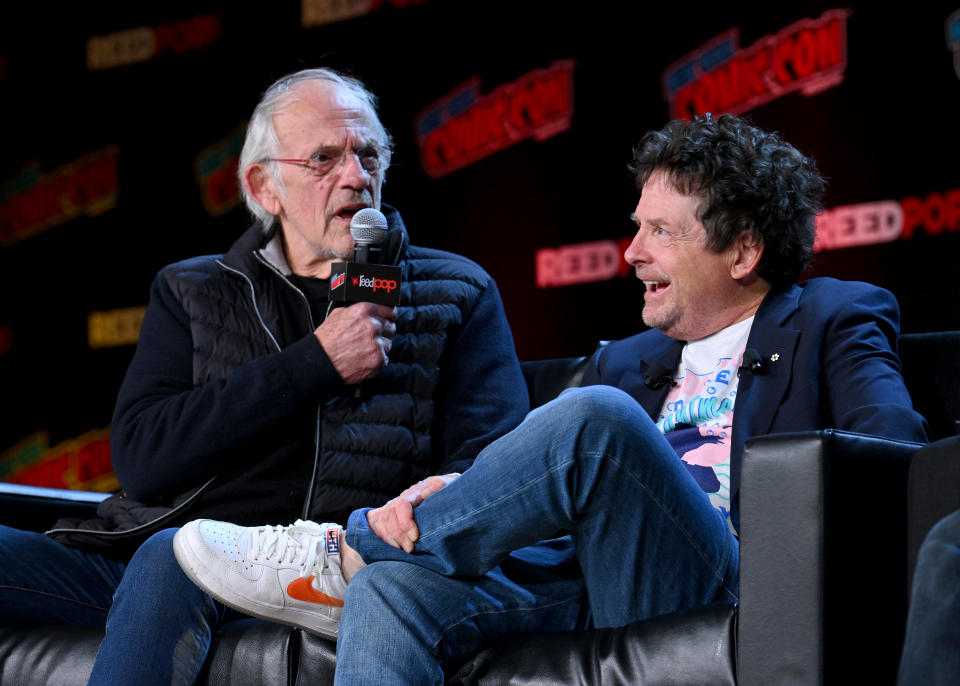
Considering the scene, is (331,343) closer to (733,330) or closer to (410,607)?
(410,607)

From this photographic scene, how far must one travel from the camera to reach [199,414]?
181 centimetres

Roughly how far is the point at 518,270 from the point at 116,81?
2135 mm

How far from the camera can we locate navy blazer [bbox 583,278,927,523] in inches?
59.5

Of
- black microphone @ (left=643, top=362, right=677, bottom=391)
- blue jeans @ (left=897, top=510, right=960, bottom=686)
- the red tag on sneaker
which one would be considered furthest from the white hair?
blue jeans @ (left=897, top=510, right=960, bottom=686)

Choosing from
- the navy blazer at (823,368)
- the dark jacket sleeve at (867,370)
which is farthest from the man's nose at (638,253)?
the dark jacket sleeve at (867,370)

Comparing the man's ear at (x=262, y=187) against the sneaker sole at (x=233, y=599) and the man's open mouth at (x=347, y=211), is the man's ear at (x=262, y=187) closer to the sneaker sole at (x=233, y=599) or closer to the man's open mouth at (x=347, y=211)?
the man's open mouth at (x=347, y=211)

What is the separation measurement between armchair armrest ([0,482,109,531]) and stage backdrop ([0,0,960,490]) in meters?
2.20

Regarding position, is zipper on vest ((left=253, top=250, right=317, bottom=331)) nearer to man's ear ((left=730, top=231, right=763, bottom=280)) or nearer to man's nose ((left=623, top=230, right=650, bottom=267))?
man's nose ((left=623, top=230, right=650, bottom=267))

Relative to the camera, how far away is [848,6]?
3412mm

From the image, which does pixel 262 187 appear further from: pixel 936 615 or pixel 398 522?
pixel 936 615

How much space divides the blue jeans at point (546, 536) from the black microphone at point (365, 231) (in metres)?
0.57

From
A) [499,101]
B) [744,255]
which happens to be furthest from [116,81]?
[744,255]

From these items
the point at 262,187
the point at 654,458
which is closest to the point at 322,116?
the point at 262,187

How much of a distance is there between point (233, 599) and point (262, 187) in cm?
98
